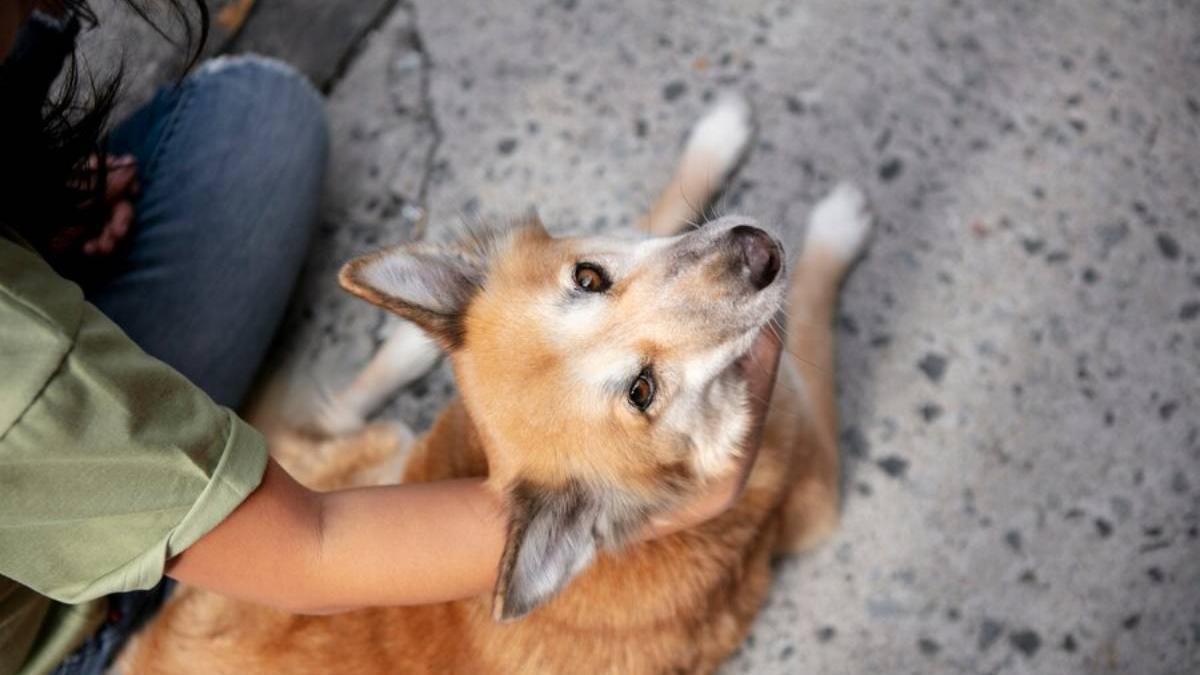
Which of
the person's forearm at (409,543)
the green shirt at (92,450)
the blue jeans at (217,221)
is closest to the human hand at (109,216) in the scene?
the blue jeans at (217,221)

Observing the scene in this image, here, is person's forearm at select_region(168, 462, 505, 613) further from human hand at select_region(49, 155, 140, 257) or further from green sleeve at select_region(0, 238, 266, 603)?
human hand at select_region(49, 155, 140, 257)

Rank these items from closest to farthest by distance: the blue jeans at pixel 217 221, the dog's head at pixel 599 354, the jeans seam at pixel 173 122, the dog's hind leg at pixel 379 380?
1. the dog's head at pixel 599 354
2. the blue jeans at pixel 217 221
3. the jeans seam at pixel 173 122
4. the dog's hind leg at pixel 379 380

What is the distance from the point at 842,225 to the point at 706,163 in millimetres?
364

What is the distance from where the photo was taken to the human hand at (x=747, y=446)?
1.64m

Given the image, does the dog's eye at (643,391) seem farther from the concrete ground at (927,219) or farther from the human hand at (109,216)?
the human hand at (109,216)

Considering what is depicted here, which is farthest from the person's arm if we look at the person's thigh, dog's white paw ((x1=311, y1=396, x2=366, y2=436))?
dog's white paw ((x1=311, y1=396, x2=366, y2=436))

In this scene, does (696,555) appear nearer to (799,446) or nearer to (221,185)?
(799,446)

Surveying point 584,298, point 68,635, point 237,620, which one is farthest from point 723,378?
point 68,635

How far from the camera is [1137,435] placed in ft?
6.85

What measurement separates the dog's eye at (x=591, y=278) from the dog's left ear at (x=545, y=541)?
0.34 m

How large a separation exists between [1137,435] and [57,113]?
2201 millimetres

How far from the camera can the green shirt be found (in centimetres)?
109

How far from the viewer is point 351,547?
1387 mm

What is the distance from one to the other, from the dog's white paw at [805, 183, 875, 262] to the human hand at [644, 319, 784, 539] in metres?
0.48
